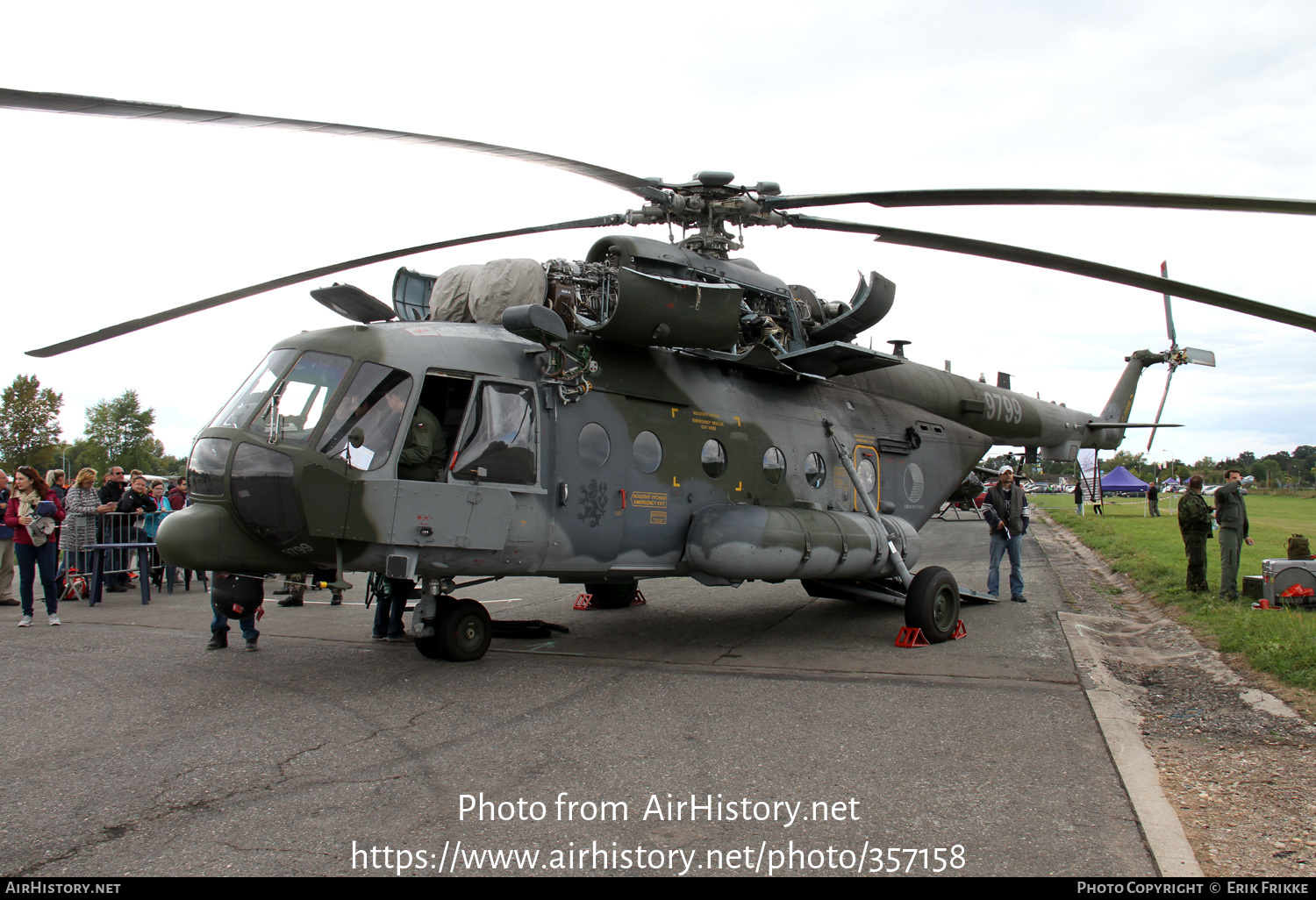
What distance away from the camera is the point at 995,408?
41.5 feet

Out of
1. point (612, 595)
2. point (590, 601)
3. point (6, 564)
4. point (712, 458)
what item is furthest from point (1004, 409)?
point (6, 564)

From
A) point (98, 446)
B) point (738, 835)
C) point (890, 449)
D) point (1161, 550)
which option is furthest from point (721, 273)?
point (98, 446)

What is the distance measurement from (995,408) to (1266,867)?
10.1 metres

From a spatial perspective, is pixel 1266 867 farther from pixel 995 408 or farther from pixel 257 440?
pixel 995 408

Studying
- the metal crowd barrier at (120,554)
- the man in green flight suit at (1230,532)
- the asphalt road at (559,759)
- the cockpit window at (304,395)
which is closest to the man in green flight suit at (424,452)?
the cockpit window at (304,395)

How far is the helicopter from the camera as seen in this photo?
6086 millimetres

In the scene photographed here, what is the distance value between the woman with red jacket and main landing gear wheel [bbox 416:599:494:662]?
508cm

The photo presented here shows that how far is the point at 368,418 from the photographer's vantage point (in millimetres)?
6246

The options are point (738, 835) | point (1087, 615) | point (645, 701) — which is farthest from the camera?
point (1087, 615)

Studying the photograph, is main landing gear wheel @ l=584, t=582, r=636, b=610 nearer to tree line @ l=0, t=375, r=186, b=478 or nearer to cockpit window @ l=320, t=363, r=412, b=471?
cockpit window @ l=320, t=363, r=412, b=471

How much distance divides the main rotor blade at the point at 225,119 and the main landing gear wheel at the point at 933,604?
5.24 metres

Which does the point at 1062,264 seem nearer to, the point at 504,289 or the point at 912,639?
the point at 912,639

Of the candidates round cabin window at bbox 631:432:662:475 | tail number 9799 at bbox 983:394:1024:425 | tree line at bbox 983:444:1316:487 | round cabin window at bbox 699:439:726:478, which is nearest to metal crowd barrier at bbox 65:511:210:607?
round cabin window at bbox 631:432:662:475

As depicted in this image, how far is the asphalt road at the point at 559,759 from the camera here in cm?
342
